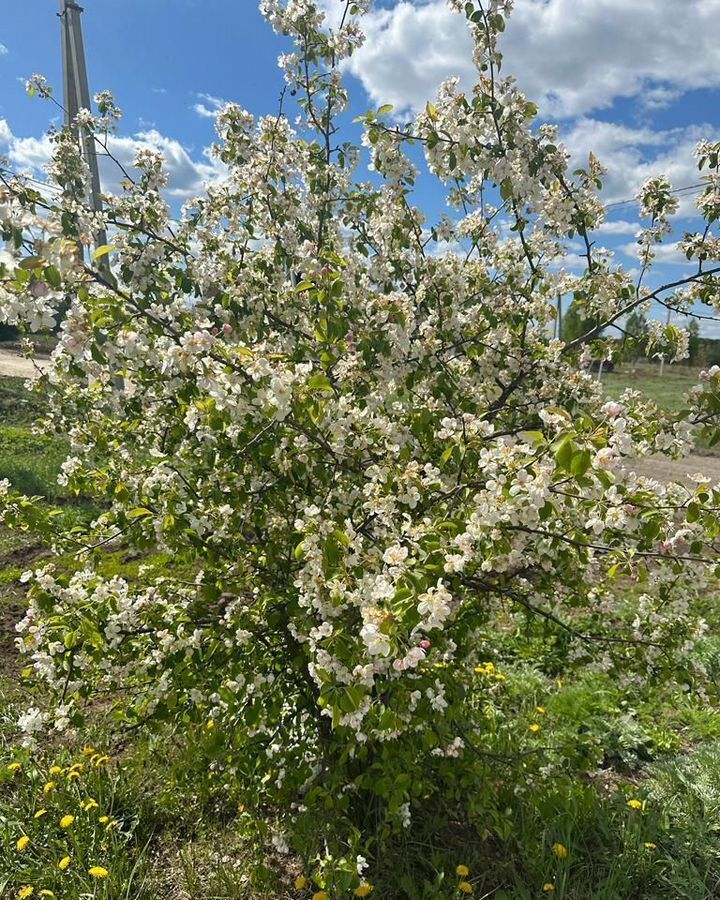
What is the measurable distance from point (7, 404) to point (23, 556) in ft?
22.9

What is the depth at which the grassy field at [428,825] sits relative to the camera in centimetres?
250

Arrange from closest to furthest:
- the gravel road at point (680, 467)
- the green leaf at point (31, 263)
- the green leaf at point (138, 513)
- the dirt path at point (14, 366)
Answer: the green leaf at point (31, 263), the green leaf at point (138, 513), the gravel road at point (680, 467), the dirt path at point (14, 366)

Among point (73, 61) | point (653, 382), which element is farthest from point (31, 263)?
point (653, 382)

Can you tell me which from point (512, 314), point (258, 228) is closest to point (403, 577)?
point (512, 314)

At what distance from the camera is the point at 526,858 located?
8.46 ft

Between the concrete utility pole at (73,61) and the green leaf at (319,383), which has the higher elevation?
the concrete utility pole at (73,61)

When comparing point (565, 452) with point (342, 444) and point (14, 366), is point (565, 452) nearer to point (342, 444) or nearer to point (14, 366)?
point (342, 444)

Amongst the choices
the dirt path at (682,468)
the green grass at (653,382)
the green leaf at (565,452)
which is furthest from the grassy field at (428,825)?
the green grass at (653,382)

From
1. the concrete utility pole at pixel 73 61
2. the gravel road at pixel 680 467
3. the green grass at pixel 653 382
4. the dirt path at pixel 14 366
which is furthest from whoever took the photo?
the green grass at pixel 653 382

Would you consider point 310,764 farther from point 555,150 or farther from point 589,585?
point 555,150

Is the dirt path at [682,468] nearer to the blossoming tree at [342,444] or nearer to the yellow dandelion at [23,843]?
the blossoming tree at [342,444]

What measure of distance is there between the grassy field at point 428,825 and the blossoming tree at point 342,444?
0.83ft

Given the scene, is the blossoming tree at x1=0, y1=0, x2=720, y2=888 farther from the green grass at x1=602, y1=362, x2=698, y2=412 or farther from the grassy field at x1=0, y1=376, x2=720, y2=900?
the green grass at x1=602, y1=362, x2=698, y2=412

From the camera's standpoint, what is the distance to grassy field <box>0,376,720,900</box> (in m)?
2.50
